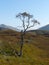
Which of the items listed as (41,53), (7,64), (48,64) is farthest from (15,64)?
(41,53)

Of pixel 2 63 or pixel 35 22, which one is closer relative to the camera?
pixel 2 63

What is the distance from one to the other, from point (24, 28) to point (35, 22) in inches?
128

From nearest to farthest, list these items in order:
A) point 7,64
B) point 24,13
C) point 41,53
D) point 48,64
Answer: point 7,64
point 48,64
point 24,13
point 41,53

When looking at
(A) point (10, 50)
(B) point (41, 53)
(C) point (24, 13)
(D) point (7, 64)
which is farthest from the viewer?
(B) point (41, 53)

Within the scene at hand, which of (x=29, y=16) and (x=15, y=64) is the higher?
(x=29, y=16)

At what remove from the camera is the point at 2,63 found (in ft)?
93.9

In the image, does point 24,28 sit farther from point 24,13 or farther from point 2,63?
point 2,63

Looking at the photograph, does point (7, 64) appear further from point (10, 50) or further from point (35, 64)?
point (10, 50)

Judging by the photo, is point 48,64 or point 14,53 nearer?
point 48,64

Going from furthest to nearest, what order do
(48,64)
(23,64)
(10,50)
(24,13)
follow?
(10,50) → (24,13) → (48,64) → (23,64)

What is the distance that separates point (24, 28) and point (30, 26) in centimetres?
154

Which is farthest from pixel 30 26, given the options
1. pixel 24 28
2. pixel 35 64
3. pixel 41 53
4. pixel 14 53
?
pixel 35 64

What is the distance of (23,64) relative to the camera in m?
30.8

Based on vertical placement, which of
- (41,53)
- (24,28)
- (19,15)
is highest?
(19,15)
